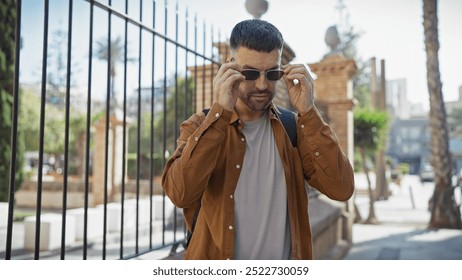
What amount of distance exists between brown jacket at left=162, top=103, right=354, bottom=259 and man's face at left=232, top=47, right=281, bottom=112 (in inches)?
2.8

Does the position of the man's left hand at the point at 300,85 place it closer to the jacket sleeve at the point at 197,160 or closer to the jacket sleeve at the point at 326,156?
the jacket sleeve at the point at 326,156

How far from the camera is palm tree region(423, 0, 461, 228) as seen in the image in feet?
22.8

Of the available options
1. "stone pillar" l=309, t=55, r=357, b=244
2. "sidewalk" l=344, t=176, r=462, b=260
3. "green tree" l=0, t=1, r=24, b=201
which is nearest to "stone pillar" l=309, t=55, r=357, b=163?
"stone pillar" l=309, t=55, r=357, b=244

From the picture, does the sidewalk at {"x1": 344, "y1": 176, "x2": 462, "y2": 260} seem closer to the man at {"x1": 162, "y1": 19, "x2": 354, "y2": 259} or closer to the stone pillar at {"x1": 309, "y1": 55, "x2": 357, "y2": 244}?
the stone pillar at {"x1": 309, "y1": 55, "x2": 357, "y2": 244}

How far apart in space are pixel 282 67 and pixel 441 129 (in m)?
7.05

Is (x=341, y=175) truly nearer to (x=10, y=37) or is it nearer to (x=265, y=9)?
(x=265, y=9)

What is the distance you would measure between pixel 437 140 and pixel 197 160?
7.32 metres

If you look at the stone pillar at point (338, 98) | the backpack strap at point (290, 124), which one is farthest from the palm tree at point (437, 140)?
the backpack strap at point (290, 124)

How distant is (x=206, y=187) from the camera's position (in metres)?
1.25

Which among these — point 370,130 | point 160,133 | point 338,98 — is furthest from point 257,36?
point 160,133

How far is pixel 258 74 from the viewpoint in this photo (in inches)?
47.2

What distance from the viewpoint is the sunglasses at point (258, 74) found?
1192 millimetres

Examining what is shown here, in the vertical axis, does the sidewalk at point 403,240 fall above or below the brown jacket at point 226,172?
below

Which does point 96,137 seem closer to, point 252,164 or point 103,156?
point 103,156
